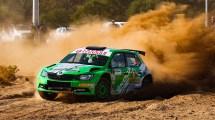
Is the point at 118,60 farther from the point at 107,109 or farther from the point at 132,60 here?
the point at 107,109

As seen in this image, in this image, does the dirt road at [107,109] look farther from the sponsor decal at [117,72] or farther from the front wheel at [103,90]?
the sponsor decal at [117,72]

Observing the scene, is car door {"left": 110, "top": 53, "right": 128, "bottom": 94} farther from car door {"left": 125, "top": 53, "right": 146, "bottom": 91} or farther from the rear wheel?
the rear wheel

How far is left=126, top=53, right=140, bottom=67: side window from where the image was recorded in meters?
15.1

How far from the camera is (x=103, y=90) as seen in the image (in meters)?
13.9

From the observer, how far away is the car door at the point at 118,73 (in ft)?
46.9

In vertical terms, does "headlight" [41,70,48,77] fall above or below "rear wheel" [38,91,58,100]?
above

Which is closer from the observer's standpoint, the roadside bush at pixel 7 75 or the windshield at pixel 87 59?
the windshield at pixel 87 59

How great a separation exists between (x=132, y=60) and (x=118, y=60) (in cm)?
63

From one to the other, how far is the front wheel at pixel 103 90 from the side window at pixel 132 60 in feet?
4.27

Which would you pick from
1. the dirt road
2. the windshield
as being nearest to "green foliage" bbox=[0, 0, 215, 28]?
the windshield

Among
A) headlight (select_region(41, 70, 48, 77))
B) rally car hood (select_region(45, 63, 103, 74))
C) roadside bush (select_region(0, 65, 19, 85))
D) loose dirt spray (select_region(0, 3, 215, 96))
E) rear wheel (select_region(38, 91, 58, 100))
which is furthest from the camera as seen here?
roadside bush (select_region(0, 65, 19, 85))

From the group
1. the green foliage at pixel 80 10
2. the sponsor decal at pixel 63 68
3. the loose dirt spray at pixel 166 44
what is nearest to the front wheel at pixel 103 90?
the sponsor decal at pixel 63 68

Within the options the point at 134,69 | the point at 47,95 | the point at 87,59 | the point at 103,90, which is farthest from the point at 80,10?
the point at 103,90

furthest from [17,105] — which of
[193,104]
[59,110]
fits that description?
[193,104]
